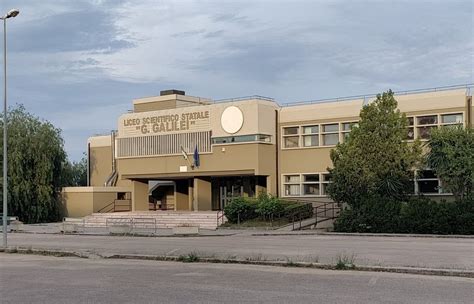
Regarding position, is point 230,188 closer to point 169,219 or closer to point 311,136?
point 169,219

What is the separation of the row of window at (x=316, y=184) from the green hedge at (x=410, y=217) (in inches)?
226

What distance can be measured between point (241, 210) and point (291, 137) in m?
8.69

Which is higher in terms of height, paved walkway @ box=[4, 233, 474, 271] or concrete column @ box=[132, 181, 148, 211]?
concrete column @ box=[132, 181, 148, 211]

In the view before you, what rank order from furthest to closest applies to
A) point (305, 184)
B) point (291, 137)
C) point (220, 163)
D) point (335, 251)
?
point (220, 163)
point (291, 137)
point (305, 184)
point (335, 251)

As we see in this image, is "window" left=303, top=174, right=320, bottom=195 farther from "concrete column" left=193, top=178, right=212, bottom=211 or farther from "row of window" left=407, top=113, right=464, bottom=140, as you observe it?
"concrete column" left=193, top=178, right=212, bottom=211

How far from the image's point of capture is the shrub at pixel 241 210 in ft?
129

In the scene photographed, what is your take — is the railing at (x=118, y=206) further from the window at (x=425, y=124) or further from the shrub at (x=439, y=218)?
the shrub at (x=439, y=218)

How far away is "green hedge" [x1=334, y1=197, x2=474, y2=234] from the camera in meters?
31.0

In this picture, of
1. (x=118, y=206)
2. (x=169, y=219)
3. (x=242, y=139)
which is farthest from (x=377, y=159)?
(x=118, y=206)

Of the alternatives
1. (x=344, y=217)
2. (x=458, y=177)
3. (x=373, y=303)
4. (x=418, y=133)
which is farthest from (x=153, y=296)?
(x=418, y=133)

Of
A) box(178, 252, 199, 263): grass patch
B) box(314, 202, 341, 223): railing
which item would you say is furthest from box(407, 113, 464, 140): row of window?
box(178, 252, 199, 263): grass patch

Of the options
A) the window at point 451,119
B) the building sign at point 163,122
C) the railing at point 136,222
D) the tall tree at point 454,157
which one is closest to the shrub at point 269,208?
the railing at point 136,222

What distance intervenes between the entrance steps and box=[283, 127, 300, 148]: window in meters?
7.26

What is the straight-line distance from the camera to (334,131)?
43.8m
